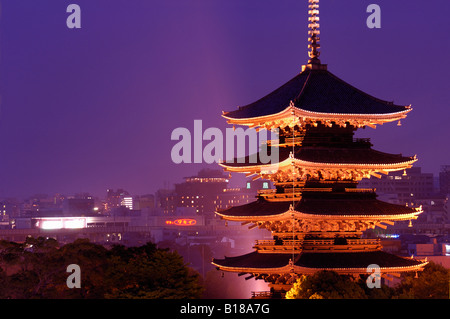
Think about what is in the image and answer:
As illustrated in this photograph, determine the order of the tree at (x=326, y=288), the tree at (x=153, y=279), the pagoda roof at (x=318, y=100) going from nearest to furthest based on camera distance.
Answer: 1. the tree at (x=326, y=288)
2. the tree at (x=153, y=279)
3. the pagoda roof at (x=318, y=100)

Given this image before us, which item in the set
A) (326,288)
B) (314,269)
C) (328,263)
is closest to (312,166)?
(328,263)

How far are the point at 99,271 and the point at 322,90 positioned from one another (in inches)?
617

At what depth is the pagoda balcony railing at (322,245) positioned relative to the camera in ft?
163

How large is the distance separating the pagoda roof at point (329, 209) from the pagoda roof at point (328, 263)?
7.17 feet

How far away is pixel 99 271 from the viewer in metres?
48.9

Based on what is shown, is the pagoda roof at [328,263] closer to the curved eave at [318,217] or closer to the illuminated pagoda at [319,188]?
the illuminated pagoda at [319,188]

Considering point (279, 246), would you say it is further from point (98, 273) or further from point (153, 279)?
point (98, 273)

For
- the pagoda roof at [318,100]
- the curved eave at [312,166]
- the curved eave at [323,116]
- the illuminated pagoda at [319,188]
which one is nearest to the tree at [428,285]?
the illuminated pagoda at [319,188]

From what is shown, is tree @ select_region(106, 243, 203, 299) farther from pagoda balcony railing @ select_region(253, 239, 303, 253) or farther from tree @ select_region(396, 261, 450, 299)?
tree @ select_region(396, 261, 450, 299)

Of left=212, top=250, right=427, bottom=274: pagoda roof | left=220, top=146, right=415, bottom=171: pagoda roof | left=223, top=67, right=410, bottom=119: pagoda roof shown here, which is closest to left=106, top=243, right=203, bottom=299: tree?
left=212, top=250, right=427, bottom=274: pagoda roof

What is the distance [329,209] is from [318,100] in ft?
19.7

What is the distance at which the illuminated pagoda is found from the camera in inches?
1943
